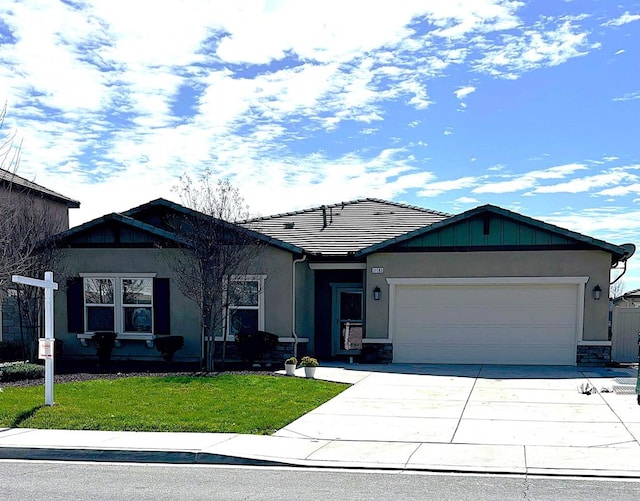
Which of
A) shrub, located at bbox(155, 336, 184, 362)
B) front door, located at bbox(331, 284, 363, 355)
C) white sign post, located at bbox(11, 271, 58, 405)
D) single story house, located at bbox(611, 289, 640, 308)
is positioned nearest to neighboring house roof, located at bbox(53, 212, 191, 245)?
shrub, located at bbox(155, 336, 184, 362)

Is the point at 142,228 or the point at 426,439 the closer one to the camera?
the point at 426,439

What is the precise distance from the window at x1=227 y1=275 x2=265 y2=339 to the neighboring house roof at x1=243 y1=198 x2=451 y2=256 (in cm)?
171

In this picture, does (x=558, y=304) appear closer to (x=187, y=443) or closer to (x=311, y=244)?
(x=311, y=244)

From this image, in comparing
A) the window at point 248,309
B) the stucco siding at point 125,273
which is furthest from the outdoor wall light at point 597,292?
the stucco siding at point 125,273

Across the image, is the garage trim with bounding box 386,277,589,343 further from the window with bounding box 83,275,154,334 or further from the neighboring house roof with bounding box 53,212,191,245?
the window with bounding box 83,275,154,334

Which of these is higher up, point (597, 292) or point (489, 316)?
point (597, 292)

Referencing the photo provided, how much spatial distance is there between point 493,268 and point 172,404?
30.5 feet

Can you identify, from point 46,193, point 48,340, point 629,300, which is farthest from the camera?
point 629,300

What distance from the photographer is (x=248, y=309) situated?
17.4 m

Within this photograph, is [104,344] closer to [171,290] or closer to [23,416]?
[171,290]

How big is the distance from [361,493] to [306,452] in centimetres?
173

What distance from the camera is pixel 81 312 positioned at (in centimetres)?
1752

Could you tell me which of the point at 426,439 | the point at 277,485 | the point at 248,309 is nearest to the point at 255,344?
the point at 248,309

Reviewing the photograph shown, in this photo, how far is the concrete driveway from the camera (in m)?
8.90
